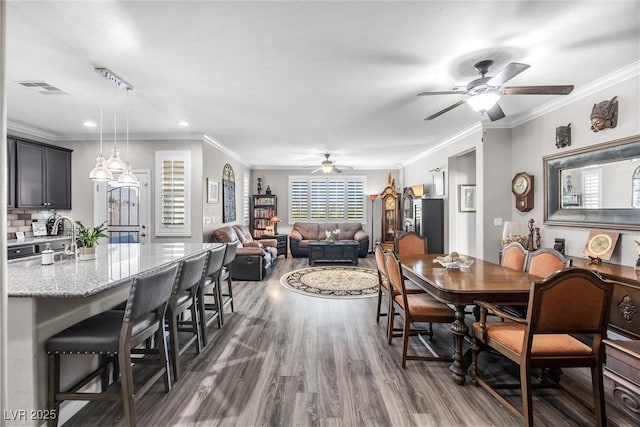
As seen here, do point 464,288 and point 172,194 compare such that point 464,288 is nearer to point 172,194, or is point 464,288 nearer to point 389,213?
point 172,194

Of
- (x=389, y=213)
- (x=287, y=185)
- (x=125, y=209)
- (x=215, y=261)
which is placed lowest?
(x=215, y=261)

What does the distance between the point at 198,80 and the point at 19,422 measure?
296 cm

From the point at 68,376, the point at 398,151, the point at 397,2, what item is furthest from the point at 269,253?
the point at 397,2

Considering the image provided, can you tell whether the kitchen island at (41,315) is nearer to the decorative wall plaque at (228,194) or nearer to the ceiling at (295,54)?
→ the ceiling at (295,54)

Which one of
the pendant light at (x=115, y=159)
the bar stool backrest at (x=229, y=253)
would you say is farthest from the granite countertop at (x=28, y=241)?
the bar stool backrest at (x=229, y=253)

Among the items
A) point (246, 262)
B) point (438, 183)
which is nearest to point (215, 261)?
point (246, 262)

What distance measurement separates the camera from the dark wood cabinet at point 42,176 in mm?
4500

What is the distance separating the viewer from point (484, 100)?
8.84 ft

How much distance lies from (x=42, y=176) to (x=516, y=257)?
22.8 feet

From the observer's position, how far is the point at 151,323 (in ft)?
6.77

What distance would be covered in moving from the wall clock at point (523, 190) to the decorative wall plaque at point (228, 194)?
17.8 feet

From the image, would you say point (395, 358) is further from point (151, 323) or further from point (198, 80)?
point (198, 80)

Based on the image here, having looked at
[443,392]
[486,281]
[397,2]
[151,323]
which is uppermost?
[397,2]

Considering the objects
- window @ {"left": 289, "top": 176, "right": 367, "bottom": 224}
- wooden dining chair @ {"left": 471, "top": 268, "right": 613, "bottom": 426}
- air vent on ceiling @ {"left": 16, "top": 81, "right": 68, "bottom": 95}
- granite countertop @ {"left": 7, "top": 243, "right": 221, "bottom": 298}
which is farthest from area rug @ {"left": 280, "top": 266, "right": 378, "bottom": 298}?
air vent on ceiling @ {"left": 16, "top": 81, "right": 68, "bottom": 95}
